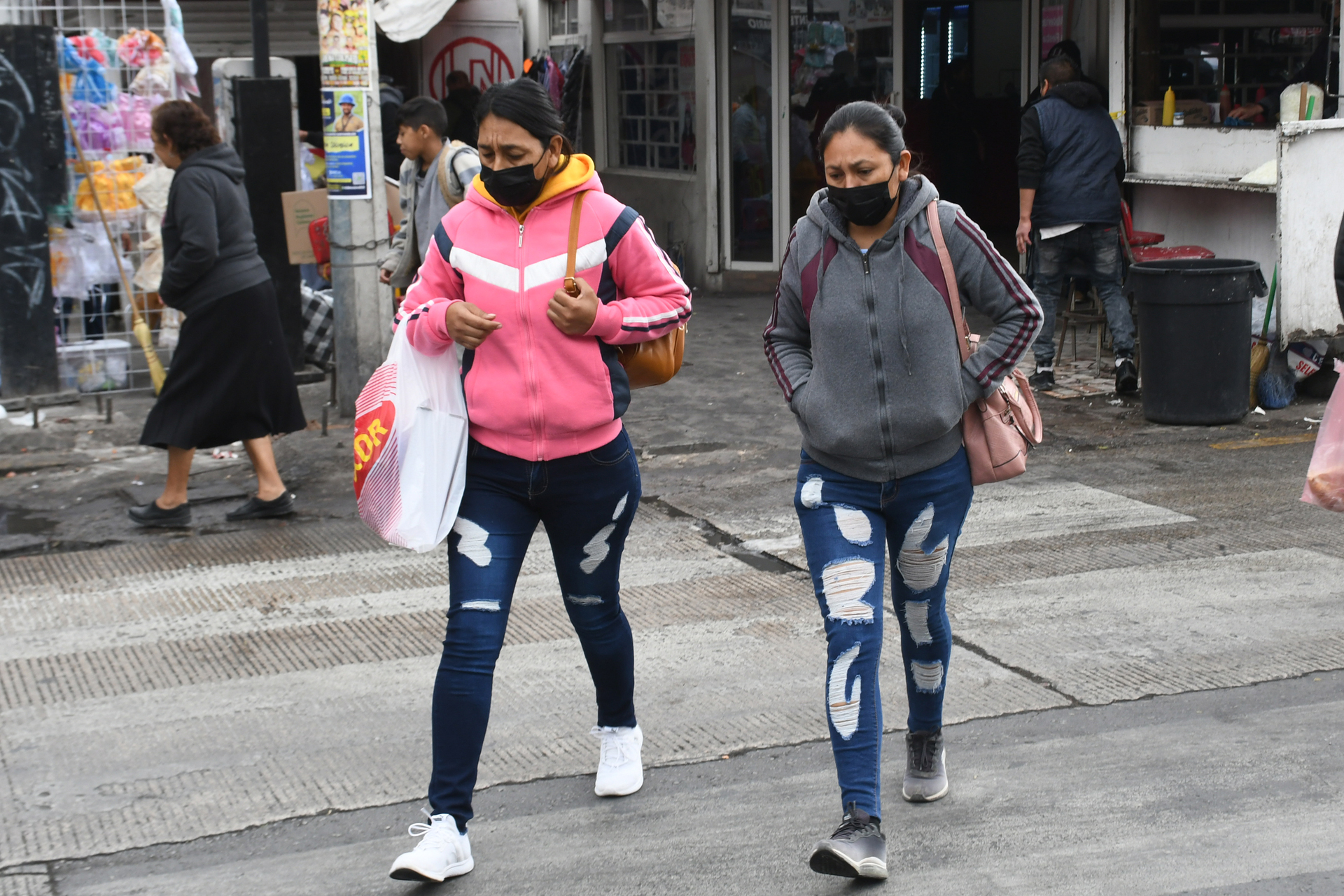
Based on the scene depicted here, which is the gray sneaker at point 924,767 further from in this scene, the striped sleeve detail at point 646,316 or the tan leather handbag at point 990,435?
the striped sleeve detail at point 646,316

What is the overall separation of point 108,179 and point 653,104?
7.06 metres

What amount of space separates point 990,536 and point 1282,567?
1.22 meters

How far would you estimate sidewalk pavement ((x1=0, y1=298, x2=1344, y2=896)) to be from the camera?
384 centimetres

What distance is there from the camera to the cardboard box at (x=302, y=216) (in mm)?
9875

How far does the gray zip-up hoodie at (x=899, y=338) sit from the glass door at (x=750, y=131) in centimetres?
1112

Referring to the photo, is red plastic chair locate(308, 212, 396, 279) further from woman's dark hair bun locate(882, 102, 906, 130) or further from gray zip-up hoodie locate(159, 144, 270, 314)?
woman's dark hair bun locate(882, 102, 906, 130)

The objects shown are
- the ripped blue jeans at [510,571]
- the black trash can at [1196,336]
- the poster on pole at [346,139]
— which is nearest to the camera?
the ripped blue jeans at [510,571]

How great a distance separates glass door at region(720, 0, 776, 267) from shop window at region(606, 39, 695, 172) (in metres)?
0.61

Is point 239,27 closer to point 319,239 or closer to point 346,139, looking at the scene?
point 319,239

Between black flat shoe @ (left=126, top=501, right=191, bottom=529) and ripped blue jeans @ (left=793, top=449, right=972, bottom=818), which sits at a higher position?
ripped blue jeans @ (left=793, top=449, right=972, bottom=818)

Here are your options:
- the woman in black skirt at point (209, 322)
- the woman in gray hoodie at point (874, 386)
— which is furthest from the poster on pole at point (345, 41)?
the woman in gray hoodie at point (874, 386)

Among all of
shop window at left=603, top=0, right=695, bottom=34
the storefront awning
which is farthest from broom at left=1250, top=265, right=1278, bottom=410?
the storefront awning

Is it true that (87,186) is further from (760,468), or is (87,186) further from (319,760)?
(319,760)

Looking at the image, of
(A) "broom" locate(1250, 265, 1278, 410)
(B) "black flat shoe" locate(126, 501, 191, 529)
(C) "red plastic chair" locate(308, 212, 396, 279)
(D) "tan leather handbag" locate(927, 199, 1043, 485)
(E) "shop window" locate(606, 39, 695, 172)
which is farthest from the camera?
(E) "shop window" locate(606, 39, 695, 172)
